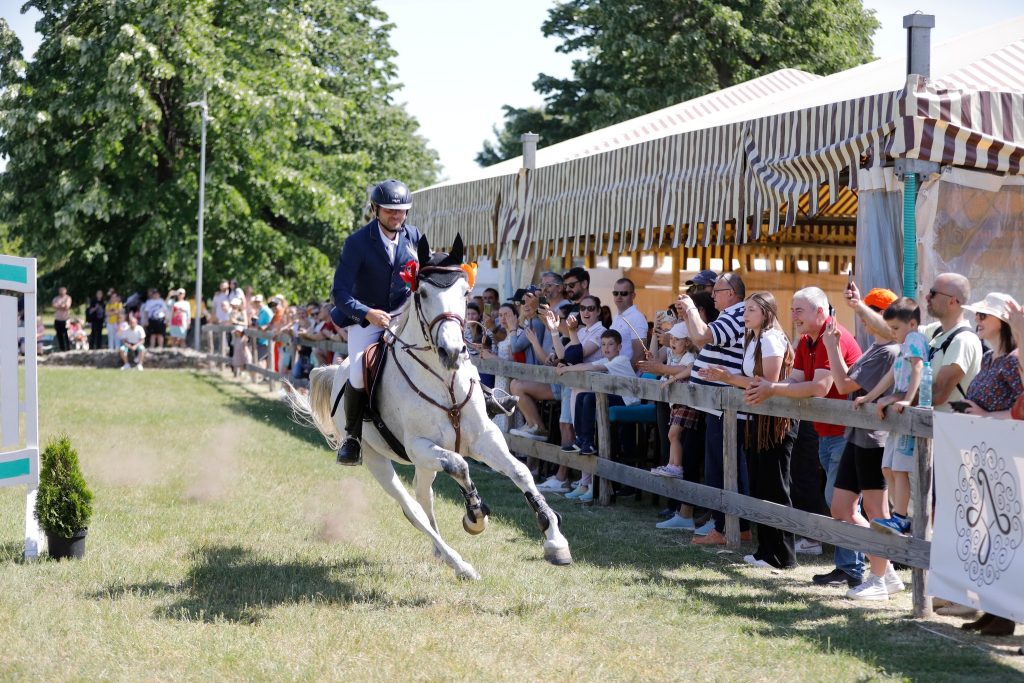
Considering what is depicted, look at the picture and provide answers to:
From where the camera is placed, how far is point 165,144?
127ft

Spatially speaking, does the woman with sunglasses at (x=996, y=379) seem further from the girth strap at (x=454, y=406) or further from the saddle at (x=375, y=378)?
the saddle at (x=375, y=378)

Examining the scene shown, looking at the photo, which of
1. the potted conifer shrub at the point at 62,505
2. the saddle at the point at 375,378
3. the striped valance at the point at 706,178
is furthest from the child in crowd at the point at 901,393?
→ the potted conifer shrub at the point at 62,505

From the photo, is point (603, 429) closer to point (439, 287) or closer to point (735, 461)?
point (735, 461)

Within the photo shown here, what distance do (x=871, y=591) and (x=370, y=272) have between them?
3.84 metres

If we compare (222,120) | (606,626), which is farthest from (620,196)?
(222,120)

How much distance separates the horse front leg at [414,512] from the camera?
7.54 metres

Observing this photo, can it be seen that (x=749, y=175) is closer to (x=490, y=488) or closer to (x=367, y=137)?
(x=490, y=488)

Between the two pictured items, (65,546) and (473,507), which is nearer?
(473,507)

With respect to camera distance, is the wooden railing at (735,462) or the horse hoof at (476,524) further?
the horse hoof at (476,524)

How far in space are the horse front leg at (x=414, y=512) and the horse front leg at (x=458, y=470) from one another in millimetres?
531

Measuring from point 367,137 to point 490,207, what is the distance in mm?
32530

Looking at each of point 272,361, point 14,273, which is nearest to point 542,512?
point 14,273

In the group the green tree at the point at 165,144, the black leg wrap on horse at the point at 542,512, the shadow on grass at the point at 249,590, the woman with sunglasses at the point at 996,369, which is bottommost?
the shadow on grass at the point at 249,590

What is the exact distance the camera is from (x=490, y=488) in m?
11.9
